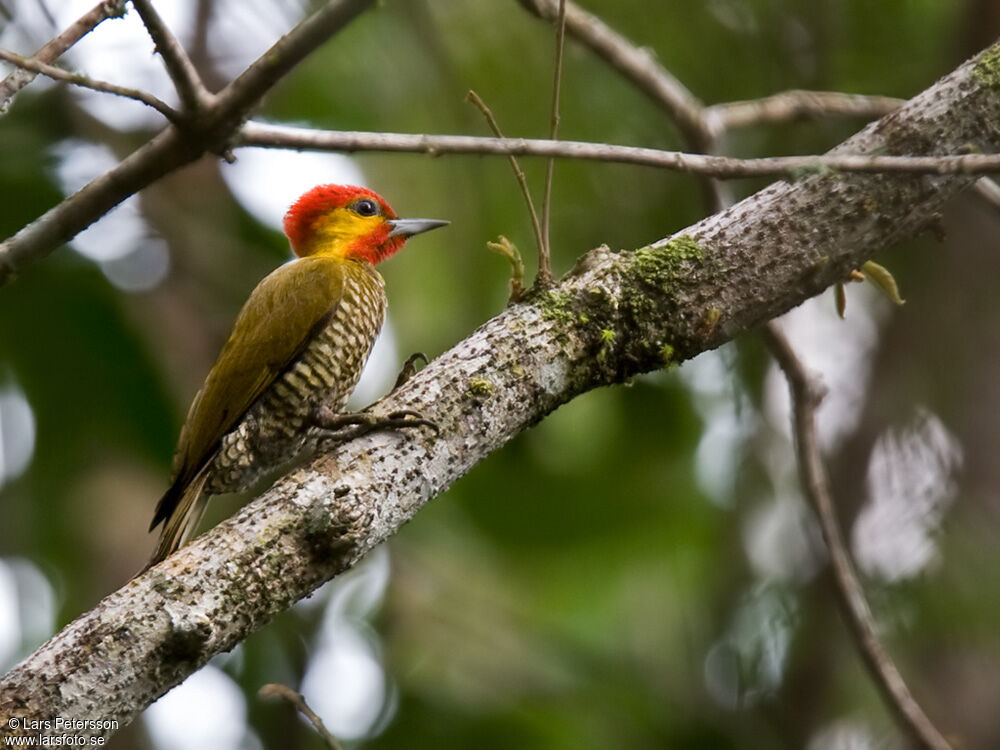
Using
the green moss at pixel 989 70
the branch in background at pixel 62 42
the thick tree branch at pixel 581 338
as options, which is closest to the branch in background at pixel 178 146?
the branch in background at pixel 62 42

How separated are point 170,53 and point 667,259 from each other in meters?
1.11

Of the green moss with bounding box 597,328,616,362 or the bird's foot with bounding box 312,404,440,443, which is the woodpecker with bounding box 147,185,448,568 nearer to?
the bird's foot with bounding box 312,404,440,443

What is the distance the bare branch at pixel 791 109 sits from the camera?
149 inches

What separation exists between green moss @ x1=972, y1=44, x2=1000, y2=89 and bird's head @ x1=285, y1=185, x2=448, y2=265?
85.8 inches

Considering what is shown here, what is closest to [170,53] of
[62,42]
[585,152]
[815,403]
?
[62,42]

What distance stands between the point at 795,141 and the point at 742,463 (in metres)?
1.43

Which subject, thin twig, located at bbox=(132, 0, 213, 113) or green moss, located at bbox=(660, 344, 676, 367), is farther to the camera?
green moss, located at bbox=(660, 344, 676, 367)

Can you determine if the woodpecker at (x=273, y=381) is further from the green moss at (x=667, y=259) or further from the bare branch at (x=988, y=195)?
the bare branch at (x=988, y=195)

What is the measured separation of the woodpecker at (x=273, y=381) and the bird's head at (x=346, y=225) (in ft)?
1.01

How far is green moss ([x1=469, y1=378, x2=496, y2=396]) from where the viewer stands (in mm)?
2412

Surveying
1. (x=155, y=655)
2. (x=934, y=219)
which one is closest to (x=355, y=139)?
(x=155, y=655)

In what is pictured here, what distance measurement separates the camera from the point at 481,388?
2.41 metres

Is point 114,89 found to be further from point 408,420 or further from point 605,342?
point 605,342

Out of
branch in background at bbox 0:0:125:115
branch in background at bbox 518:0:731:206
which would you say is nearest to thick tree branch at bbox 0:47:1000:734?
branch in background at bbox 0:0:125:115
